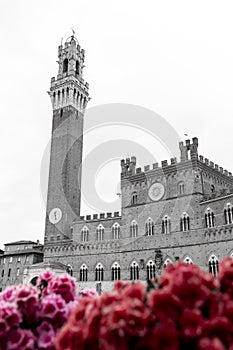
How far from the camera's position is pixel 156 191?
1299 inches

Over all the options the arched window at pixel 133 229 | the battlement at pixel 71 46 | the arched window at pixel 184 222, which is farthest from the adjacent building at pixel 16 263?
the battlement at pixel 71 46

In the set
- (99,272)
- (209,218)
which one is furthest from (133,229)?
(209,218)

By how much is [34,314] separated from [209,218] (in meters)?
26.3

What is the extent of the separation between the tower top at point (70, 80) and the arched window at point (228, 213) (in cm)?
2303

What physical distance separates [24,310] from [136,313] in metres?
1.77

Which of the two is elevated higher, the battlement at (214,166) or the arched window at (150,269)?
the battlement at (214,166)

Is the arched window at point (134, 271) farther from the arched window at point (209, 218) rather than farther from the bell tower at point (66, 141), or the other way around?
the bell tower at point (66, 141)

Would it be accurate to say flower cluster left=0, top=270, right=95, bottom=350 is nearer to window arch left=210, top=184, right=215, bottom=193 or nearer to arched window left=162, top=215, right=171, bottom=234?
arched window left=162, top=215, right=171, bottom=234

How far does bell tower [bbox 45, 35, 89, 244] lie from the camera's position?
129ft

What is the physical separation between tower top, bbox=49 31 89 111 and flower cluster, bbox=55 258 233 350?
Answer: 4152 cm

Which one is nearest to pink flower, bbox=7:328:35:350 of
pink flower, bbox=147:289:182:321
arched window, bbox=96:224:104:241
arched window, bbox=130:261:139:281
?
pink flower, bbox=147:289:182:321

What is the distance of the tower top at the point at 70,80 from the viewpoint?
4366 centimetres

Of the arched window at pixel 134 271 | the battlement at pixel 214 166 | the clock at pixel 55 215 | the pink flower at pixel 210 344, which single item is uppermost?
the battlement at pixel 214 166

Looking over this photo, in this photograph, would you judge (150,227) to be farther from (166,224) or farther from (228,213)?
(228,213)
